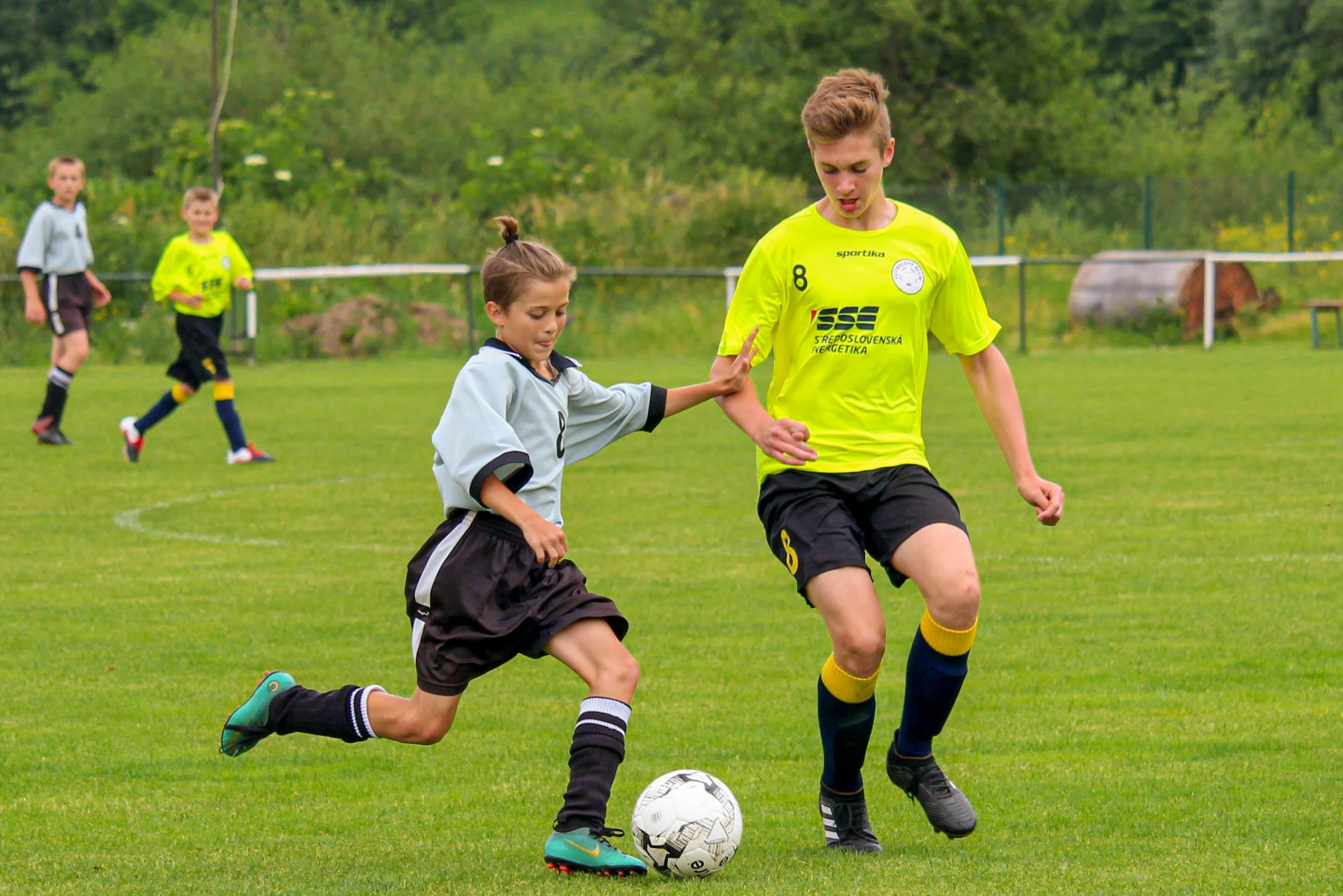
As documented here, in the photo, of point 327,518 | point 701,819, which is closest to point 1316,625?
point 701,819

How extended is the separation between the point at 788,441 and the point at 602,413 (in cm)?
49

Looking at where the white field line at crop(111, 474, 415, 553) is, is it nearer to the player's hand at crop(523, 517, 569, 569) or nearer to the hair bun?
the hair bun

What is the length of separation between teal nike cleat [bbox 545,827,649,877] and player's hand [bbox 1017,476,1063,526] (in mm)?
1331

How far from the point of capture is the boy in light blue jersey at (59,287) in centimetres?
1417

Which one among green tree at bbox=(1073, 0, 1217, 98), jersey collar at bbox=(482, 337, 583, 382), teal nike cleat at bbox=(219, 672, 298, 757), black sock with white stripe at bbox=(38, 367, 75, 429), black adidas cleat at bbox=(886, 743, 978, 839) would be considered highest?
green tree at bbox=(1073, 0, 1217, 98)

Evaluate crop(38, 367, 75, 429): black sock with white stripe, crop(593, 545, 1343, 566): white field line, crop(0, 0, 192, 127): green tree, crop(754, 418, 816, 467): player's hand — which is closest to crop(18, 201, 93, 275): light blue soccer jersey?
crop(38, 367, 75, 429): black sock with white stripe

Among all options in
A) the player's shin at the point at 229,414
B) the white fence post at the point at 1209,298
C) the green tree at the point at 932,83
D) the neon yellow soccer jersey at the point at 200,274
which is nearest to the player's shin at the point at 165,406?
the player's shin at the point at 229,414

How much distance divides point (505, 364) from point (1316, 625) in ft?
13.3

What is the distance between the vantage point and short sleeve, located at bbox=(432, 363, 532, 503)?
4.11 meters

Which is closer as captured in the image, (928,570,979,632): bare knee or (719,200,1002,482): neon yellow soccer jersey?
(928,570,979,632): bare knee

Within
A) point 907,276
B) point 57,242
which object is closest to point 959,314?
point 907,276

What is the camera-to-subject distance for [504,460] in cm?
411

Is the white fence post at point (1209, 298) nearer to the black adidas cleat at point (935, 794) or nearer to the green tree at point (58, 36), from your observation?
the black adidas cleat at point (935, 794)

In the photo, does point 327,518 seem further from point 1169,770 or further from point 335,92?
point 335,92
